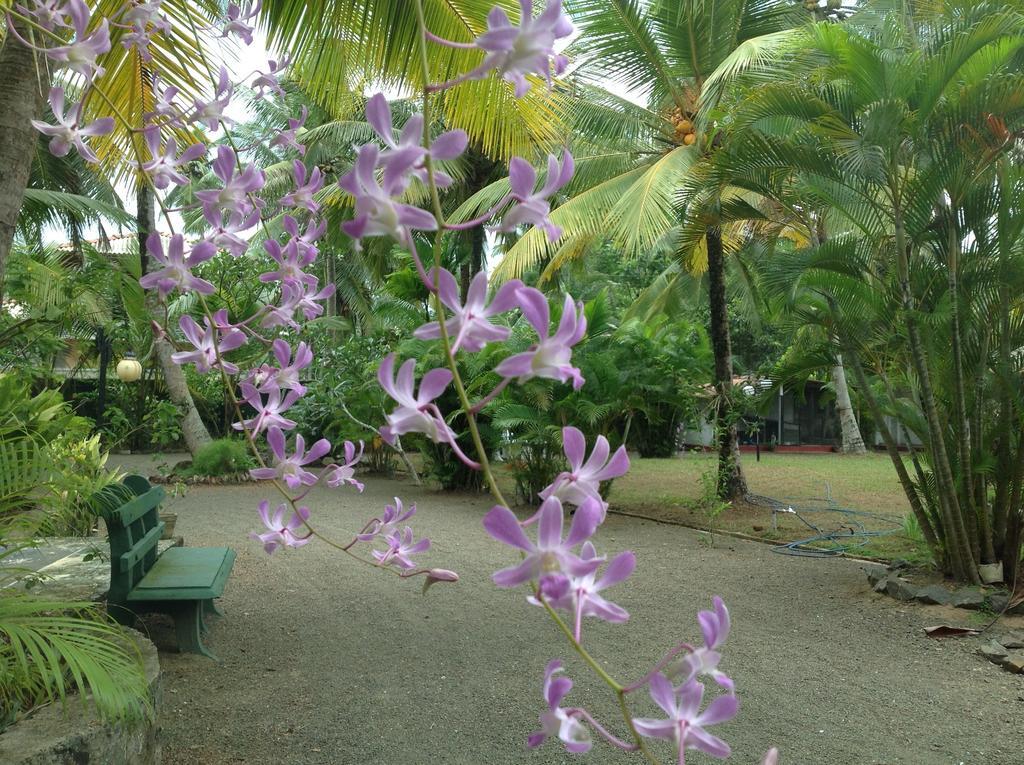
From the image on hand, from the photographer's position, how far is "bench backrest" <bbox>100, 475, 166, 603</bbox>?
12.6 feet

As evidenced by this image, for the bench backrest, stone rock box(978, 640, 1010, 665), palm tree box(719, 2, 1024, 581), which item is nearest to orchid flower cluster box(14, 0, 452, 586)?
the bench backrest

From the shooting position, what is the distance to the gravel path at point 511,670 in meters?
3.33

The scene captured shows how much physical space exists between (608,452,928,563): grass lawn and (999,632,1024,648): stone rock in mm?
1672

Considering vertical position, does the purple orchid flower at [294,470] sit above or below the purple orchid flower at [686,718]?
above

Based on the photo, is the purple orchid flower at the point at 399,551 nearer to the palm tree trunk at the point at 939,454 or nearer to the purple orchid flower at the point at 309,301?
the purple orchid flower at the point at 309,301

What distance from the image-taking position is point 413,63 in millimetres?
3557

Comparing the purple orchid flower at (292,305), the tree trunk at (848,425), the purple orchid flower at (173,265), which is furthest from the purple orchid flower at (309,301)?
the tree trunk at (848,425)

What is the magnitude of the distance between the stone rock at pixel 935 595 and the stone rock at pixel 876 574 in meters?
0.46

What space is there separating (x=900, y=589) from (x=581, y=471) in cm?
591

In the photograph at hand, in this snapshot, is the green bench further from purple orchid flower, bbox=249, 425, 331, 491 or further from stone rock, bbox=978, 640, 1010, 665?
stone rock, bbox=978, 640, 1010, 665

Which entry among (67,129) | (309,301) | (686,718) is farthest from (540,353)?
(67,129)

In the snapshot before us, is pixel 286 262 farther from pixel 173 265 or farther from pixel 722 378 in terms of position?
pixel 722 378

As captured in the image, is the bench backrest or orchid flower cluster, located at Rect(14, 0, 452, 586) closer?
A: orchid flower cluster, located at Rect(14, 0, 452, 586)

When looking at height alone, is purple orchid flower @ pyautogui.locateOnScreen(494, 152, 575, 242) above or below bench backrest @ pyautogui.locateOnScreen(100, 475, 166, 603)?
above
